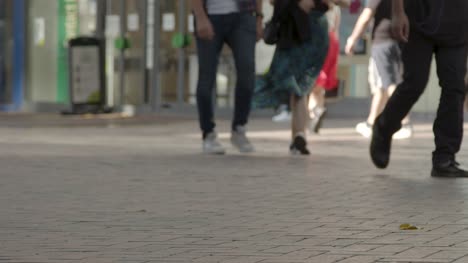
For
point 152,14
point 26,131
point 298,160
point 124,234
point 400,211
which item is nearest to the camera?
point 124,234

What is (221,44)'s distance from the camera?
1117 cm

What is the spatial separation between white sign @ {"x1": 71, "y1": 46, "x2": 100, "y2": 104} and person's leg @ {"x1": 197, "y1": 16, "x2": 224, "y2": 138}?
30.7ft

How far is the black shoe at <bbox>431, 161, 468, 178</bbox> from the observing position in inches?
349

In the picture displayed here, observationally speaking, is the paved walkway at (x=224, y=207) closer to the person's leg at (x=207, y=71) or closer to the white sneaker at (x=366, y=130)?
the person's leg at (x=207, y=71)

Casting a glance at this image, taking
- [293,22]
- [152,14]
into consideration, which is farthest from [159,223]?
[152,14]

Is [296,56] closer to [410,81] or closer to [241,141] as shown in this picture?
[241,141]

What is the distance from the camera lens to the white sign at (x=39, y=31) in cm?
2311

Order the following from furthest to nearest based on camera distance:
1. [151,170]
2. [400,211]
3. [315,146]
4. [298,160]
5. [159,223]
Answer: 1. [315,146]
2. [298,160]
3. [151,170]
4. [400,211]
5. [159,223]

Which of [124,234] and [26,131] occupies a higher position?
[124,234]

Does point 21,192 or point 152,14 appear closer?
point 21,192

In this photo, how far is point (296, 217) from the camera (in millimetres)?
6680

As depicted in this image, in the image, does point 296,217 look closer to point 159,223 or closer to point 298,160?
point 159,223

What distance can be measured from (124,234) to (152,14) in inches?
609

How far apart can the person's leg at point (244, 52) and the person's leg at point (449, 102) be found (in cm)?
237
